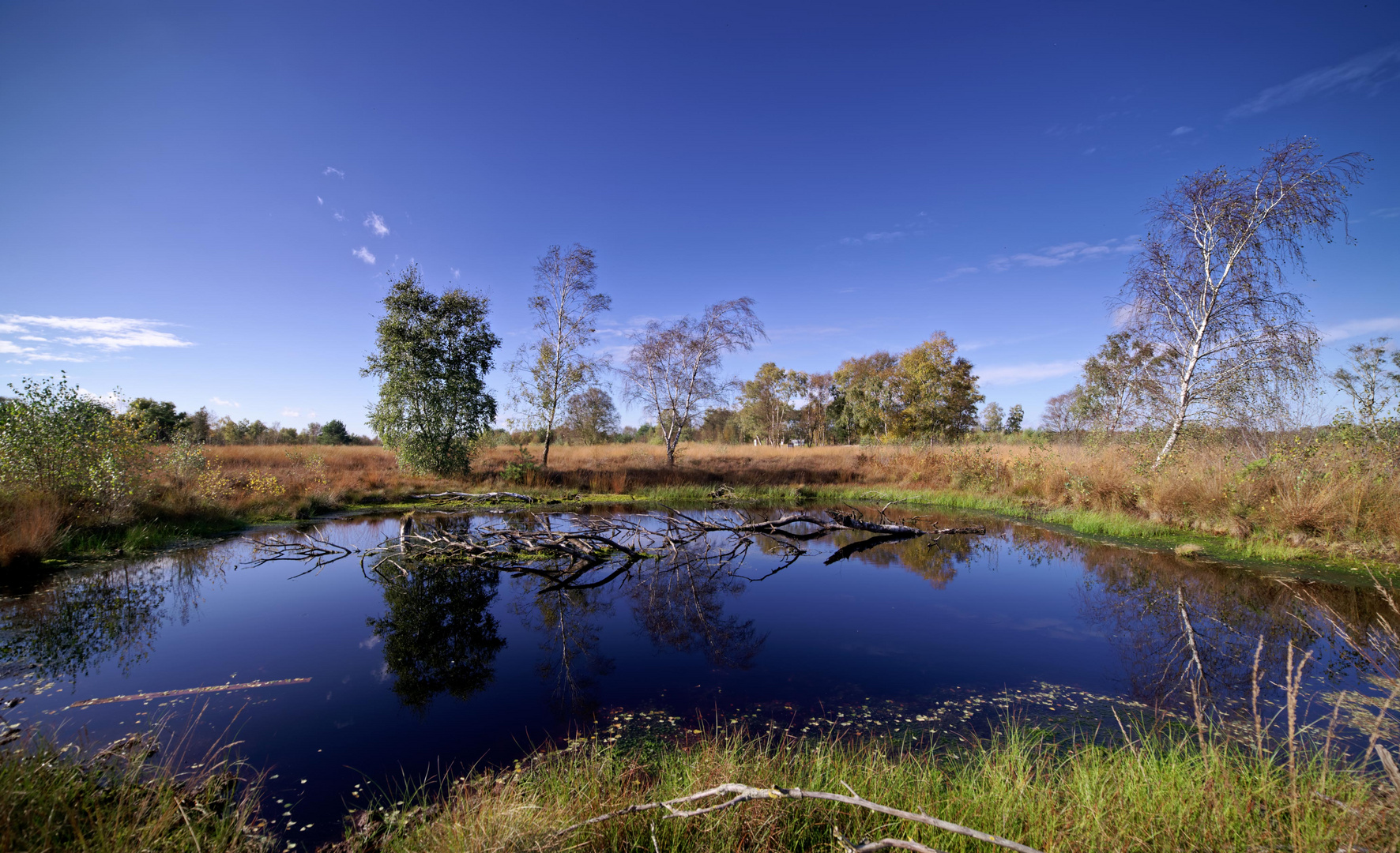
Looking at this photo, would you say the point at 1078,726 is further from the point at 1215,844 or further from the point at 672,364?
the point at 672,364

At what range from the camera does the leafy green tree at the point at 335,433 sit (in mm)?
46625

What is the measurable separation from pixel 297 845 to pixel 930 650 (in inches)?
244

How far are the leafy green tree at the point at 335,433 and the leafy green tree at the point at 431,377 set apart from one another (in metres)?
33.8

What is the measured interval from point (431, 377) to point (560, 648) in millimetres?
15879

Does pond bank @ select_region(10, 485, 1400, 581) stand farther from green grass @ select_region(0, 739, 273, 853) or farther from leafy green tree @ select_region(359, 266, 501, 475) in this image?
green grass @ select_region(0, 739, 273, 853)

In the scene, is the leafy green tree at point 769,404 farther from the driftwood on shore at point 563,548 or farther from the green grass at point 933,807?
the green grass at point 933,807

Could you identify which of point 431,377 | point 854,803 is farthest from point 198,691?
point 431,377

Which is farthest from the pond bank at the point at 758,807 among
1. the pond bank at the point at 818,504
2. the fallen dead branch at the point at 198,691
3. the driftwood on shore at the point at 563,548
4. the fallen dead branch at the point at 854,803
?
the driftwood on shore at the point at 563,548

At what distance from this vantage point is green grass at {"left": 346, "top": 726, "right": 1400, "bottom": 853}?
96.8 inches

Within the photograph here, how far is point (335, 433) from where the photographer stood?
4850cm

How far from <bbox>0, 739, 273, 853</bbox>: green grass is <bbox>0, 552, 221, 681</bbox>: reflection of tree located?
3.22m

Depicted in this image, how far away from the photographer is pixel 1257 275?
12.9m

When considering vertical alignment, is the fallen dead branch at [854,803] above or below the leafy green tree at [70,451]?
below

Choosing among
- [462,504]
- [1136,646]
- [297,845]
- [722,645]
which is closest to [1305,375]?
[1136,646]
